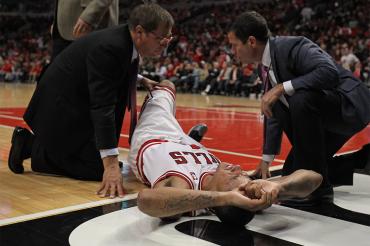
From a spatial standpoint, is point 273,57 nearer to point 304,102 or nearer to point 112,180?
point 304,102

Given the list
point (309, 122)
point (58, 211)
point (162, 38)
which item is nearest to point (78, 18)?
point (162, 38)

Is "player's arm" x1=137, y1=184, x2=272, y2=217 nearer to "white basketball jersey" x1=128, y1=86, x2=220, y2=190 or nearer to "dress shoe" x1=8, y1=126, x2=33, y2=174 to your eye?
"white basketball jersey" x1=128, y1=86, x2=220, y2=190

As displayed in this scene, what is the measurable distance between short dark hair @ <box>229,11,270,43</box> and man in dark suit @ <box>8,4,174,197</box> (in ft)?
1.35

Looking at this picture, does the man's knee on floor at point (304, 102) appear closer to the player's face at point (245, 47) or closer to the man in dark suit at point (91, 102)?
the player's face at point (245, 47)

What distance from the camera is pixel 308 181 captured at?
2.10 m

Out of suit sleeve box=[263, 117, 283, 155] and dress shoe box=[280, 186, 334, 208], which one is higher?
suit sleeve box=[263, 117, 283, 155]

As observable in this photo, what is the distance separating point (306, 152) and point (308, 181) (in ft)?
1.19

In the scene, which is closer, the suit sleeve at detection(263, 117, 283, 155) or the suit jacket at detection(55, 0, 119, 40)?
the suit sleeve at detection(263, 117, 283, 155)

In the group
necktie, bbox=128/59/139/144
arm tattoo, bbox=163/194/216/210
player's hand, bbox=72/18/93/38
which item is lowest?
arm tattoo, bbox=163/194/216/210

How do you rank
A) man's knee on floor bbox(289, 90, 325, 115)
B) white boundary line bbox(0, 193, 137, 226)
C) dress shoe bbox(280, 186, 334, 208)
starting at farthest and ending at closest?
dress shoe bbox(280, 186, 334, 208), man's knee on floor bbox(289, 90, 325, 115), white boundary line bbox(0, 193, 137, 226)

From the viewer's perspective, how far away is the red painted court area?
13.4 ft

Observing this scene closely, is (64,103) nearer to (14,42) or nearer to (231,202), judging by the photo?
(231,202)

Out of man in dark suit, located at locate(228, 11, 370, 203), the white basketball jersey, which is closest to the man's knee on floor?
man in dark suit, located at locate(228, 11, 370, 203)

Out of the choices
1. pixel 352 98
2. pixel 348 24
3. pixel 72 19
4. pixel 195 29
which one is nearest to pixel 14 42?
pixel 195 29
